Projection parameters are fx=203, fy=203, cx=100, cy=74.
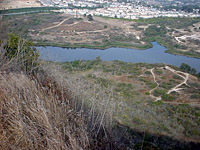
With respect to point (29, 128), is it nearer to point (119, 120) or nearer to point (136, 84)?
point (119, 120)

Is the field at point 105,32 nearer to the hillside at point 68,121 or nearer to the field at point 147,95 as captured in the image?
→ the field at point 147,95

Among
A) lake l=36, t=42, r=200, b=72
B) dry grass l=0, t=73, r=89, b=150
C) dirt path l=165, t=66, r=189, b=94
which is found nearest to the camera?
dry grass l=0, t=73, r=89, b=150

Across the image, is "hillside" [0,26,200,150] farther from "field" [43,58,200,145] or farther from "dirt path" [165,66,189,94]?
"dirt path" [165,66,189,94]

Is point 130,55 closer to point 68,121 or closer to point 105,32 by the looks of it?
point 105,32

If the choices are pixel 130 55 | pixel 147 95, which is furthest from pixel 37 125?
pixel 130 55

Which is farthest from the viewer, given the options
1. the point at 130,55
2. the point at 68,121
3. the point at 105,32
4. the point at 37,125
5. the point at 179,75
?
the point at 105,32

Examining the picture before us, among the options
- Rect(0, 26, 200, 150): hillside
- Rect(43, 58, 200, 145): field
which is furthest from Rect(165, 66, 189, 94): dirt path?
Rect(0, 26, 200, 150): hillside
